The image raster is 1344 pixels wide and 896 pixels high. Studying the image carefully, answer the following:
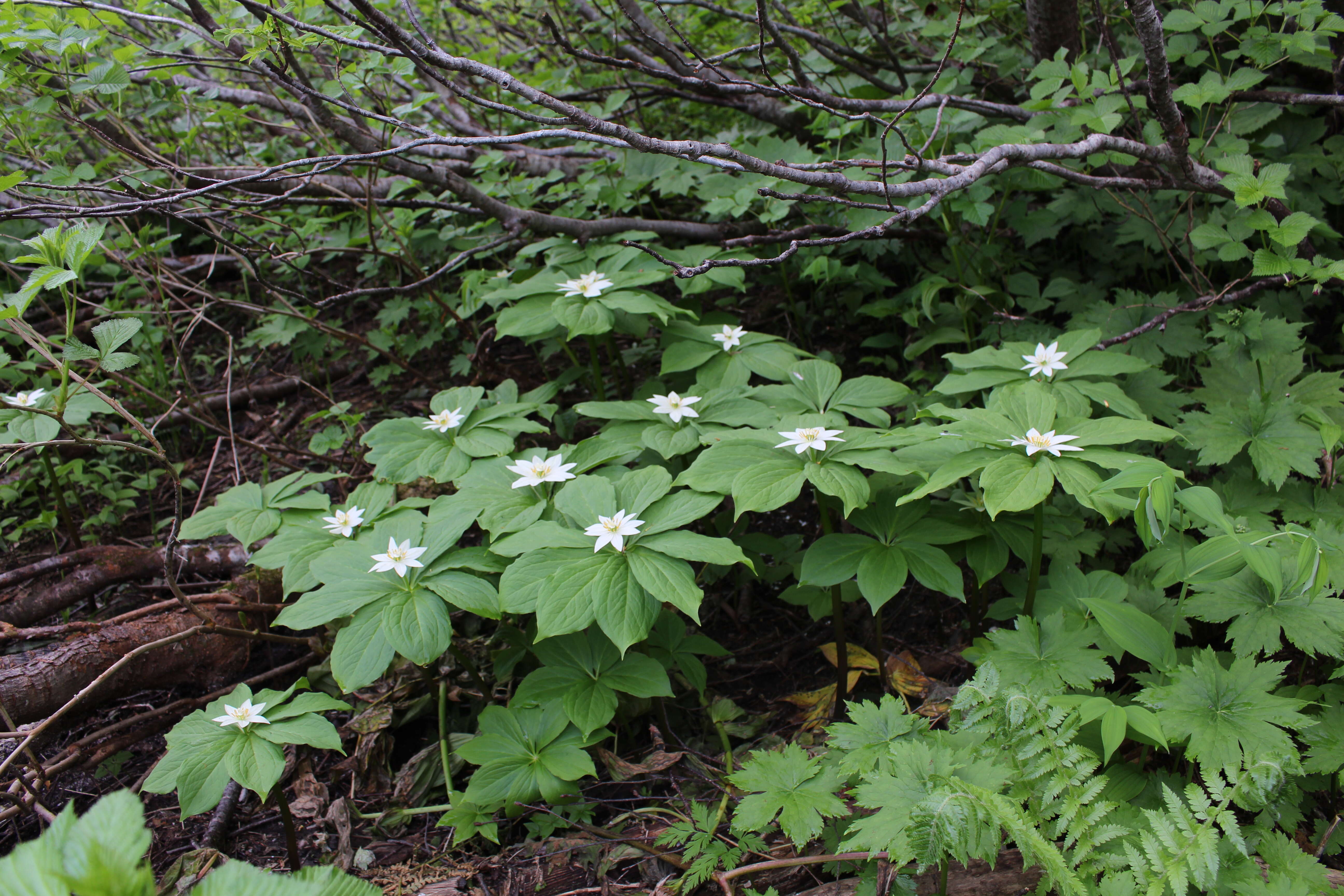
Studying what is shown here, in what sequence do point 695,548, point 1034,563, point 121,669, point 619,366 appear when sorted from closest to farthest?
point 695,548
point 1034,563
point 121,669
point 619,366

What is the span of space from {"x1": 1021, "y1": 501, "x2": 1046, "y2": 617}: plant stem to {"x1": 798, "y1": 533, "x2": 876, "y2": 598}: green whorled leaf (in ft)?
1.13

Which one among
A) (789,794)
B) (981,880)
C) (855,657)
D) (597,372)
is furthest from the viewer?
(597,372)

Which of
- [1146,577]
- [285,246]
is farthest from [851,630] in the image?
[285,246]

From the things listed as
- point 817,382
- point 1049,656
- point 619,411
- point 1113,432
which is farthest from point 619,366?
point 1049,656

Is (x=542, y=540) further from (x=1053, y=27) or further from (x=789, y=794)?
(x=1053, y=27)

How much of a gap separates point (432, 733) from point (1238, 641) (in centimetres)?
214

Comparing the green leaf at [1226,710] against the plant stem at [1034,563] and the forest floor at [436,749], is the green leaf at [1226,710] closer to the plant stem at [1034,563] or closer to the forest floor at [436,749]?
the plant stem at [1034,563]

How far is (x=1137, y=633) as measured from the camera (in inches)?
63.9

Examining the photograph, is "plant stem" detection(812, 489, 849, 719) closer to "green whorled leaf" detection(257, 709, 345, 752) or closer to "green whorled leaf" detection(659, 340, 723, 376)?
"green whorled leaf" detection(659, 340, 723, 376)

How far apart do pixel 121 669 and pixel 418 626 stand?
1140mm

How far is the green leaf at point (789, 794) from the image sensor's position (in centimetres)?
149

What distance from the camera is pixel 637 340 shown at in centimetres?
378

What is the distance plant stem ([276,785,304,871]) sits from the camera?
5.82ft

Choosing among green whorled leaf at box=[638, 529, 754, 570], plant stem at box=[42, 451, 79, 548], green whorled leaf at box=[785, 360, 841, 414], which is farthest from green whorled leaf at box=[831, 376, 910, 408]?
plant stem at box=[42, 451, 79, 548]
